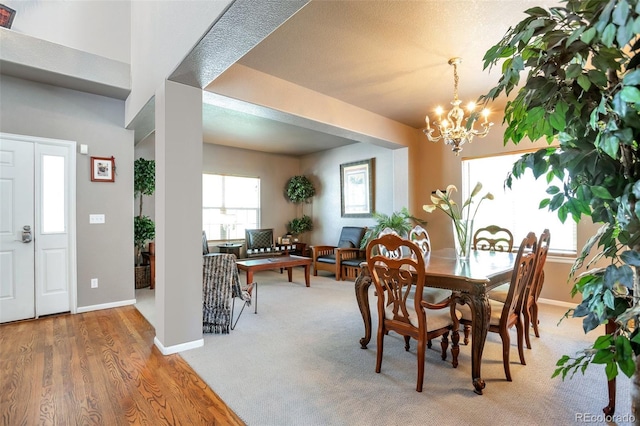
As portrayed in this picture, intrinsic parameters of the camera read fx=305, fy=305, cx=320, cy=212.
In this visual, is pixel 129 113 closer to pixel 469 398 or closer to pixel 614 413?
pixel 469 398

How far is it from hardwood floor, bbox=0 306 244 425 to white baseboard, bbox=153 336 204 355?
0.17ft

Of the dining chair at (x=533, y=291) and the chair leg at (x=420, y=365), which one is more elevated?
the dining chair at (x=533, y=291)

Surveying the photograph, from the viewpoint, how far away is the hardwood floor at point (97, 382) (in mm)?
1855

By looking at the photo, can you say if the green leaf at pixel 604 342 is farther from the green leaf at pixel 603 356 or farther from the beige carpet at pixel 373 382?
the beige carpet at pixel 373 382

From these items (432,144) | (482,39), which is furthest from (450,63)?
(432,144)

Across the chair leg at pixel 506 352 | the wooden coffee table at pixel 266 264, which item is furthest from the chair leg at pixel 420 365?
the wooden coffee table at pixel 266 264

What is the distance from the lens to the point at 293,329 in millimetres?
3254

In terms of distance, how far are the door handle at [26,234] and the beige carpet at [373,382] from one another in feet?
8.30

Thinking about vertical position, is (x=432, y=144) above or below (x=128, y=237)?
above

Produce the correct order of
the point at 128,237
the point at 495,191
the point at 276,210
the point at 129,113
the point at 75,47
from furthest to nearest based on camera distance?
the point at 276,210 < the point at 495,191 < the point at 128,237 < the point at 129,113 < the point at 75,47

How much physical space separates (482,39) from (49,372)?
4549 millimetres

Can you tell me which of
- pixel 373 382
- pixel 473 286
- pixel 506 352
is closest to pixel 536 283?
pixel 506 352

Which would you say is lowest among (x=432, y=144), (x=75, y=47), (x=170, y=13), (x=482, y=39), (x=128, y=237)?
(x=128, y=237)

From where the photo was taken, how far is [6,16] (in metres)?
3.15
